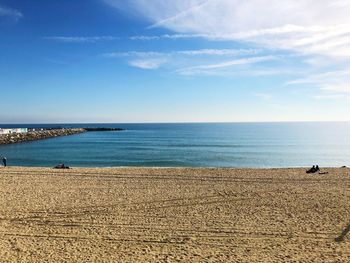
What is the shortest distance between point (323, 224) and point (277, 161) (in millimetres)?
32204

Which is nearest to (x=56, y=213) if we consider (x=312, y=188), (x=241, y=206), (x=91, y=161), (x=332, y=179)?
(x=241, y=206)

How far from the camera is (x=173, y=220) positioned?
12891mm

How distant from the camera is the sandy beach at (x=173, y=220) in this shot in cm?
979

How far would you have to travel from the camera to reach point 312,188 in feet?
63.3

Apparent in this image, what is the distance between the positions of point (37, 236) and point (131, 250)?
10.3 ft

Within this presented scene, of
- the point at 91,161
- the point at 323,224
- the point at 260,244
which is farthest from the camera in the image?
the point at 91,161

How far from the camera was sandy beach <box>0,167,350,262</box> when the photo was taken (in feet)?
32.1

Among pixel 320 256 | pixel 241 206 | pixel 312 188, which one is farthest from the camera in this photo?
pixel 312 188

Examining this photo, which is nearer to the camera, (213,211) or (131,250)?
(131,250)

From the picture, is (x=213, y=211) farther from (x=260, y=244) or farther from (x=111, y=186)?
(x=111, y=186)

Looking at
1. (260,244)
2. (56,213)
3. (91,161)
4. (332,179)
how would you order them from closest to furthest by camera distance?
(260,244)
(56,213)
(332,179)
(91,161)

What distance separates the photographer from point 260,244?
34.4ft

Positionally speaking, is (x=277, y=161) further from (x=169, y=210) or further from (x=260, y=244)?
(x=260, y=244)

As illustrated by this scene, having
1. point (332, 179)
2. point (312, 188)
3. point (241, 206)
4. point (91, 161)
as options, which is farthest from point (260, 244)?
point (91, 161)
